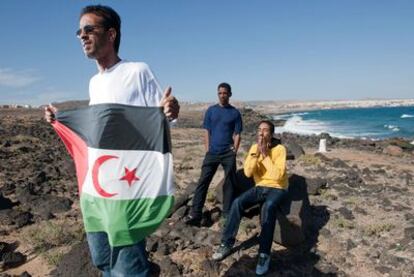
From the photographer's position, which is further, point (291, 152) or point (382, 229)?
point (291, 152)

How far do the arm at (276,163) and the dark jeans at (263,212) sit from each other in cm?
20

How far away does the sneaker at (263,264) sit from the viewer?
5332mm

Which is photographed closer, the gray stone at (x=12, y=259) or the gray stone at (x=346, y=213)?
the gray stone at (x=12, y=259)

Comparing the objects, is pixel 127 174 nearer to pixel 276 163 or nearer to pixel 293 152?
pixel 276 163

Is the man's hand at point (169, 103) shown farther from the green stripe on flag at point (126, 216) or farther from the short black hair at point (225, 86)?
the short black hair at point (225, 86)

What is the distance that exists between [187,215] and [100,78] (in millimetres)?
4488

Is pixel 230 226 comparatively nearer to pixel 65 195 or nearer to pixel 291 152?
pixel 65 195

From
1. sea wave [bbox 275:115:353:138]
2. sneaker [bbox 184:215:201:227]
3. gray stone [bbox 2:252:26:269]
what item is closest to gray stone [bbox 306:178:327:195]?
sneaker [bbox 184:215:201:227]

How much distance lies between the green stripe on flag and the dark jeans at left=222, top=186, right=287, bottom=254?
8.93ft

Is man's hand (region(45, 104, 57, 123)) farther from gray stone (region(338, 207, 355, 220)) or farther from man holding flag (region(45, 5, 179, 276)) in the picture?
gray stone (region(338, 207, 355, 220))

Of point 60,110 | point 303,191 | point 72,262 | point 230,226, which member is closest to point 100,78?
point 60,110

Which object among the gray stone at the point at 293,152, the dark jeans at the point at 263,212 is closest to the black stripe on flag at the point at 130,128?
the dark jeans at the point at 263,212

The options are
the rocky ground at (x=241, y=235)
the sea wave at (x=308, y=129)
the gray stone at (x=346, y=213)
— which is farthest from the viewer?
the sea wave at (x=308, y=129)

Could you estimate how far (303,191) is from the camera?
7.48 meters
